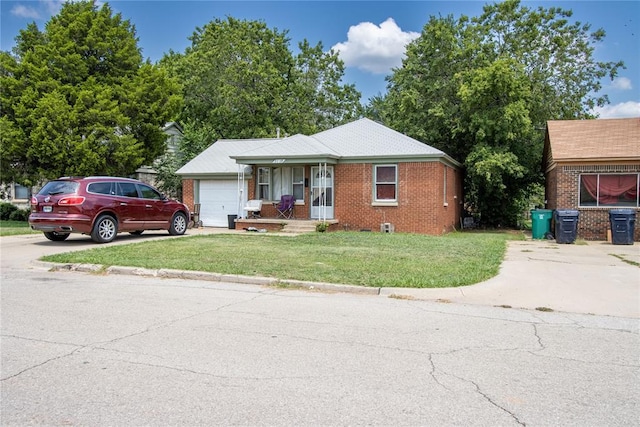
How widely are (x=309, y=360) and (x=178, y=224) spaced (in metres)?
13.6

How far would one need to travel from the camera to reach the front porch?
19.3 m

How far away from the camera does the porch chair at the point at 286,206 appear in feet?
68.2

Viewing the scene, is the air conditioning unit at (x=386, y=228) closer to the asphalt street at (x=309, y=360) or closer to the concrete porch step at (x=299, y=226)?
the concrete porch step at (x=299, y=226)

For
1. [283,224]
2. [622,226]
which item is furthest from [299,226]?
[622,226]

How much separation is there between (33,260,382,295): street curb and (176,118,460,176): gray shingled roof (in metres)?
10.5

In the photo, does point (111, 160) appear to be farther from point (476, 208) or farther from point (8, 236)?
point (476, 208)

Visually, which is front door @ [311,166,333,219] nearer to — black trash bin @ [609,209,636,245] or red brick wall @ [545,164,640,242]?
red brick wall @ [545,164,640,242]

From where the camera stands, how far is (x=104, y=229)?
14281 millimetres

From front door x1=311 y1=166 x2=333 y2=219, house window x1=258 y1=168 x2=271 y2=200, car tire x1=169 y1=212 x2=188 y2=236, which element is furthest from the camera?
house window x1=258 y1=168 x2=271 y2=200

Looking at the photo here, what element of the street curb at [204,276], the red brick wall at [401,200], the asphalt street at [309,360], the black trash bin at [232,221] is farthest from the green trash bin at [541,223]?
the street curb at [204,276]

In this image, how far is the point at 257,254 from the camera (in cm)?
1187

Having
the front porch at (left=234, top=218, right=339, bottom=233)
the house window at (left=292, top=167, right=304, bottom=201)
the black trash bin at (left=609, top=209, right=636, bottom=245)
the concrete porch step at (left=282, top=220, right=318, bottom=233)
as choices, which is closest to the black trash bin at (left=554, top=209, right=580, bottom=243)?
the black trash bin at (left=609, top=209, right=636, bottom=245)

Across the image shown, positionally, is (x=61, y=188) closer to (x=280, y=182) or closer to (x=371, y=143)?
(x=280, y=182)

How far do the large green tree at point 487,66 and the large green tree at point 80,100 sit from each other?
42.3 ft
